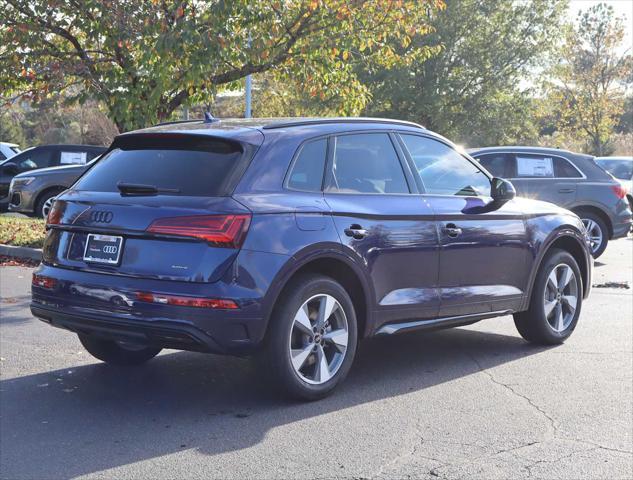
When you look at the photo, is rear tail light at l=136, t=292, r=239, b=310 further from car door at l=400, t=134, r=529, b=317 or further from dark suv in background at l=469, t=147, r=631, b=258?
dark suv in background at l=469, t=147, r=631, b=258

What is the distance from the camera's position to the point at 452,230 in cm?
654

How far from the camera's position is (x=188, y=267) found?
5133 mm

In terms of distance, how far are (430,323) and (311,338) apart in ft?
3.90

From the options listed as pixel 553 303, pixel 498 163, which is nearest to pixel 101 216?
pixel 553 303

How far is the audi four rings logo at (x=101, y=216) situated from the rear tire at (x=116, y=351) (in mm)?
1213

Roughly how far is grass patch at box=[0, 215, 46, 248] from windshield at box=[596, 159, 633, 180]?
548 inches

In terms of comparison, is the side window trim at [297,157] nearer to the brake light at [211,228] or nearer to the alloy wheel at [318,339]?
the brake light at [211,228]

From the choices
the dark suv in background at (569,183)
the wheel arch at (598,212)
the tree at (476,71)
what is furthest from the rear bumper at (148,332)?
the tree at (476,71)

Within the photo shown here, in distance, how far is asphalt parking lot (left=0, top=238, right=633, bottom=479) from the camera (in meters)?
4.58

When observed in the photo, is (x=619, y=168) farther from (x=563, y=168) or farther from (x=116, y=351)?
(x=116, y=351)

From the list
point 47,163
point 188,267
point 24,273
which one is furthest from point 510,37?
point 188,267

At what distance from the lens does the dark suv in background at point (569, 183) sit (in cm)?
1448

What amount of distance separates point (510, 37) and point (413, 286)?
108 feet

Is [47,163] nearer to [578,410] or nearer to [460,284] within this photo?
[460,284]
